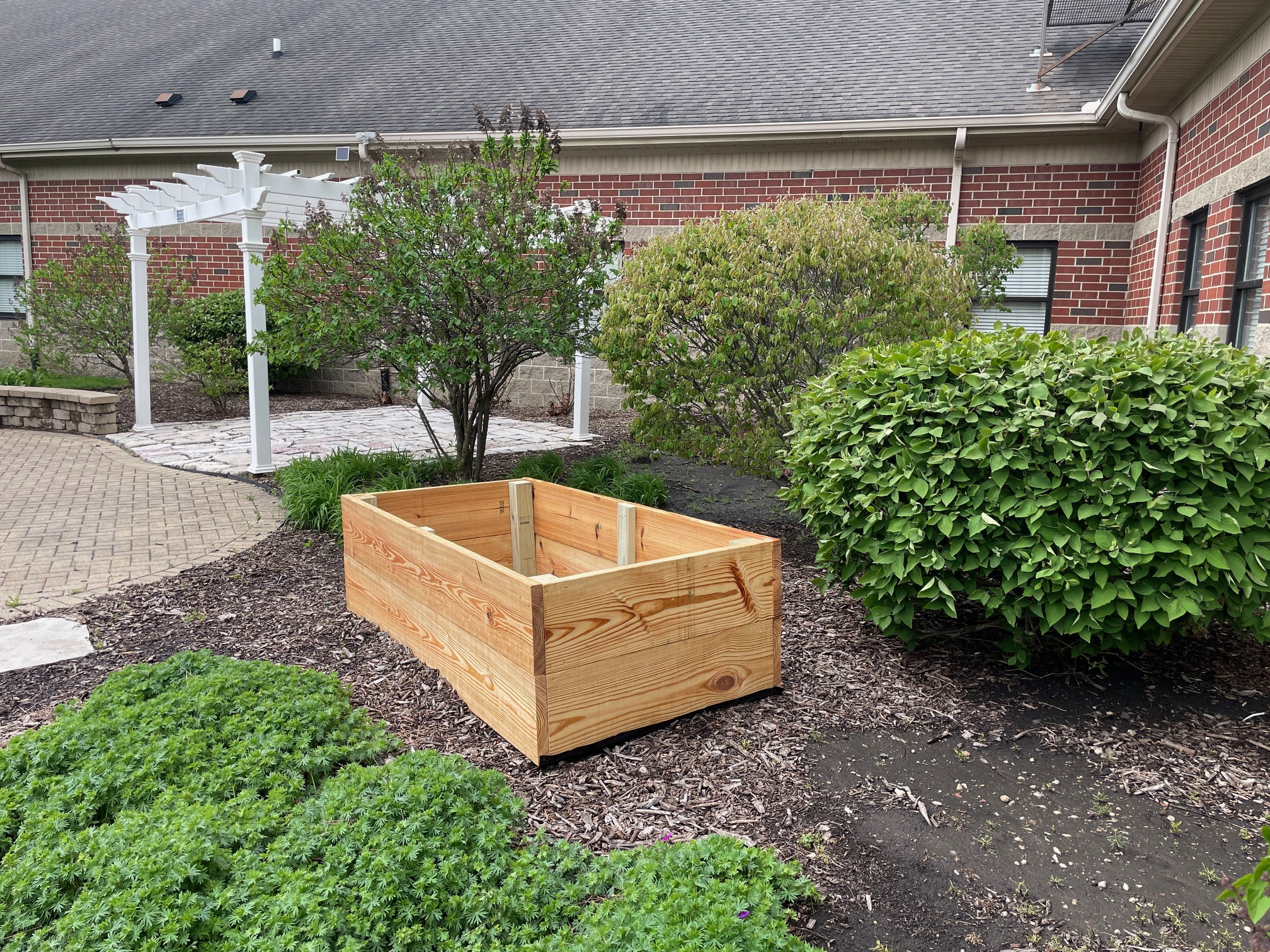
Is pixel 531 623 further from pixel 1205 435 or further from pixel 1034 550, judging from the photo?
pixel 1205 435

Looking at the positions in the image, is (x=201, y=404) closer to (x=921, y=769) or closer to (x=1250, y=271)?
(x=921, y=769)

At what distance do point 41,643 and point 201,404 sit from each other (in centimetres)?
935

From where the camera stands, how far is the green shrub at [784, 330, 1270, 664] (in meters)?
3.25

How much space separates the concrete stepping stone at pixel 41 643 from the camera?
4.05 meters

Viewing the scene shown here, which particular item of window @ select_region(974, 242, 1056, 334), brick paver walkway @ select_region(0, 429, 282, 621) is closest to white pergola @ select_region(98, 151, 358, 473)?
brick paver walkway @ select_region(0, 429, 282, 621)

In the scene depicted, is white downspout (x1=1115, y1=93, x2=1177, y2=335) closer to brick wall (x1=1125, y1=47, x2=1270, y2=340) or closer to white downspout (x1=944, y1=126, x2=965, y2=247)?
brick wall (x1=1125, y1=47, x2=1270, y2=340)

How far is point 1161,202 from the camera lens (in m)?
8.63

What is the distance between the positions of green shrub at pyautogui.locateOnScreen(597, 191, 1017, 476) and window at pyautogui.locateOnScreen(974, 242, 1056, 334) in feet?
17.4

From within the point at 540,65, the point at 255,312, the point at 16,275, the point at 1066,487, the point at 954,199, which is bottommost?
the point at 1066,487

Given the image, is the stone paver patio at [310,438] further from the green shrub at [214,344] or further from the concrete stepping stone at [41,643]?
the concrete stepping stone at [41,643]

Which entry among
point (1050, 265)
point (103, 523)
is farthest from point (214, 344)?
point (1050, 265)

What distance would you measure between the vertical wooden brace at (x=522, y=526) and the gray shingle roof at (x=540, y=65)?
8030mm

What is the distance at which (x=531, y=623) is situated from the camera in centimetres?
292

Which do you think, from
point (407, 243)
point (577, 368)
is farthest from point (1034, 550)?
point (577, 368)
